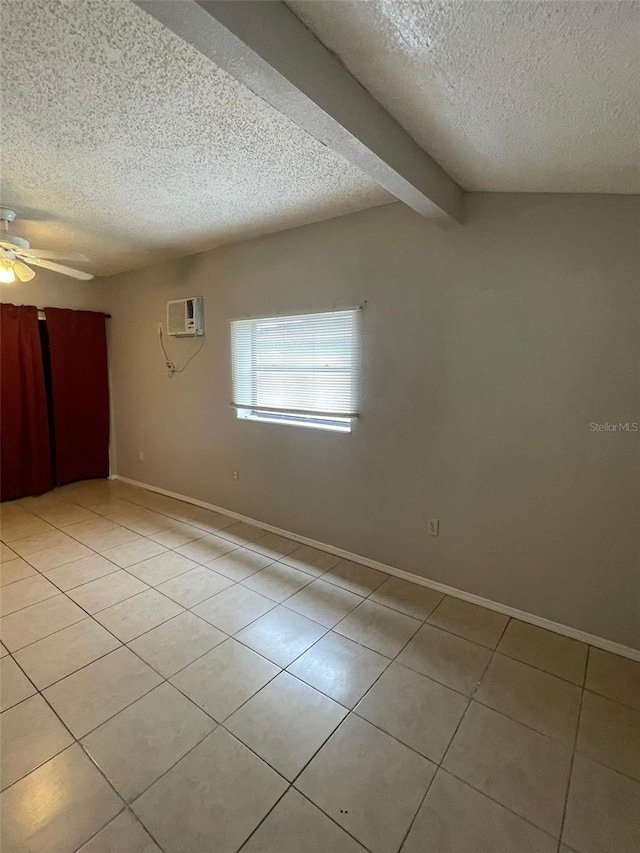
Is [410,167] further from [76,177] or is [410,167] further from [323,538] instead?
[323,538]

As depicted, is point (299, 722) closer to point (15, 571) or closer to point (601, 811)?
point (601, 811)

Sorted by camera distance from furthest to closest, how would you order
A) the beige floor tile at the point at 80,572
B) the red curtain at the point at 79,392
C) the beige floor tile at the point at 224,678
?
1. the red curtain at the point at 79,392
2. the beige floor tile at the point at 80,572
3. the beige floor tile at the point at 224,678

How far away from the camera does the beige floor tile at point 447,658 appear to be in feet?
6.08

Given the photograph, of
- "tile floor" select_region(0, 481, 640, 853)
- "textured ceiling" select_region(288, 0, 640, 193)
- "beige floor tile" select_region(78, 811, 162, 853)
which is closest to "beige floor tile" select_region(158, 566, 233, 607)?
"tile floor" select_region(0, 481, 640, 853)

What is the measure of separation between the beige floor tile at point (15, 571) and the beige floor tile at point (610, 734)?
3287 millimetres

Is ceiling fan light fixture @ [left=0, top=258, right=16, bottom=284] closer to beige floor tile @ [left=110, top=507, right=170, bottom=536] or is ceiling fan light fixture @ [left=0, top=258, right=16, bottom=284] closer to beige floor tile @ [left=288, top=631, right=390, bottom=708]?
beige floor tile @ [left=110, top=507, right=170, bottom=536]

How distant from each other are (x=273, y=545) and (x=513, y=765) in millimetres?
2081

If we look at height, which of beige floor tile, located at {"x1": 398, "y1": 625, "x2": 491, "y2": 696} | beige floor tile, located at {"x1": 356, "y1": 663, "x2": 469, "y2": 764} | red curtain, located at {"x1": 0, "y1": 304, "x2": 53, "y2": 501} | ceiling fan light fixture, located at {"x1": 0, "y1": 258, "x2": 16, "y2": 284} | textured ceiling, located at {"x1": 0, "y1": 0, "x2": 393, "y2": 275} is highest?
textured ceiling, located at {"x1": 0, "y1": 0, "x2": 393, "y2": 275}

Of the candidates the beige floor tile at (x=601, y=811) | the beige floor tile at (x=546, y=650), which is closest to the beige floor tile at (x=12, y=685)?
the beige floor tile at (x=601, y=811)

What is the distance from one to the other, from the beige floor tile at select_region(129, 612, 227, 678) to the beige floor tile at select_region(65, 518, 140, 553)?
50.9 inches

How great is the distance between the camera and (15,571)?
278 cm

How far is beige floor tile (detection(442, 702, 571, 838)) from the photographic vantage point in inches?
52.1

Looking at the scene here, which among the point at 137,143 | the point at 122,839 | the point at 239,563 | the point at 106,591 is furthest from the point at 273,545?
the point at 137,143

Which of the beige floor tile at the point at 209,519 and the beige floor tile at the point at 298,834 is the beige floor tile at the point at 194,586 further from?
the beige floor tile at the point at 298,834
